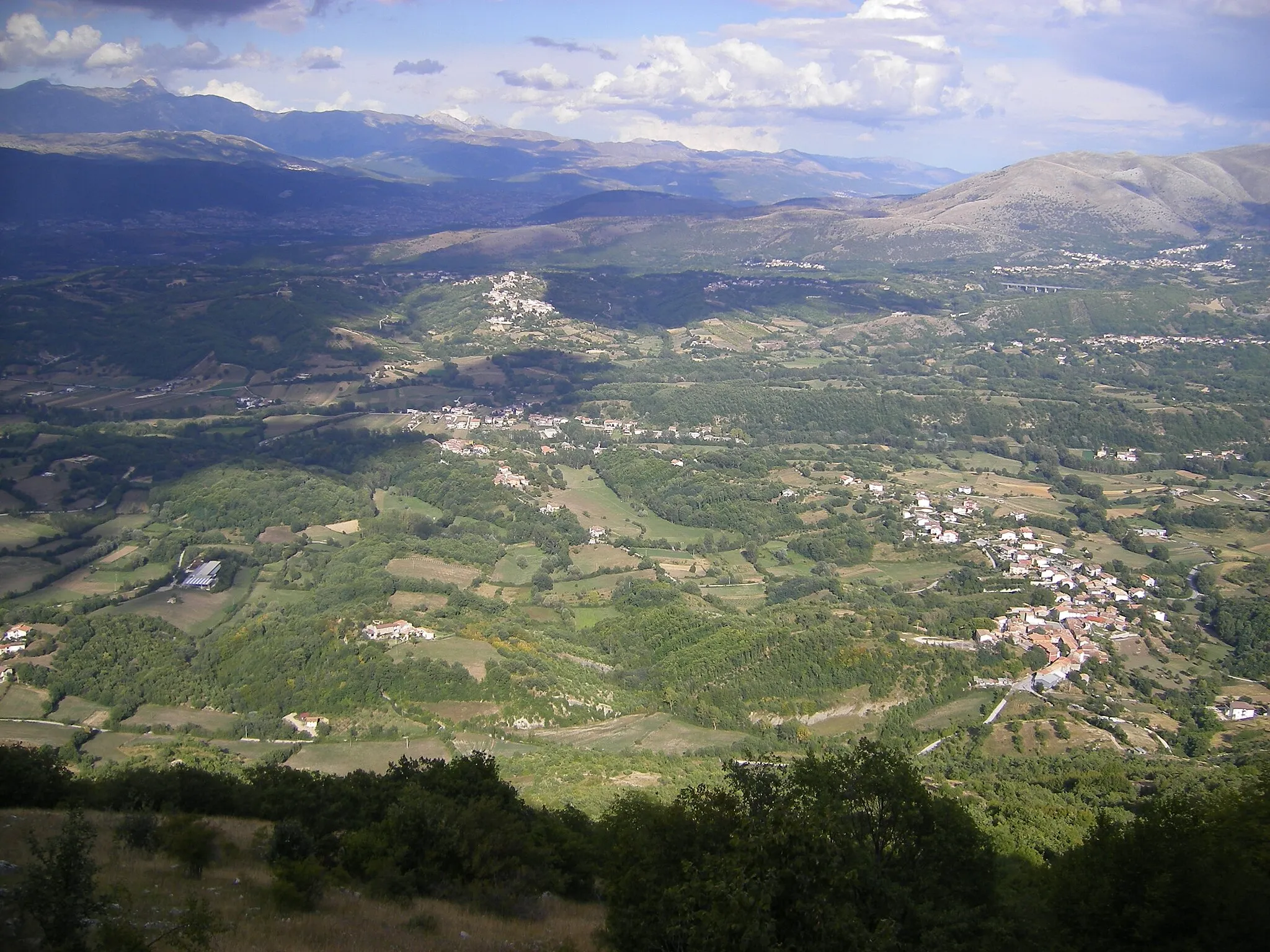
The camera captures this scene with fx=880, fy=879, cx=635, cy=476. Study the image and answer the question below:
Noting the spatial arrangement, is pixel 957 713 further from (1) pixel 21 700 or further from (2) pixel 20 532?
(2) pixel 20 532

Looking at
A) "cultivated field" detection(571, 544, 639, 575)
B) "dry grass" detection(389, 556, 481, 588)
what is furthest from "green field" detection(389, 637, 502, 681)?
"cultivated field" detection(571, 544, 639, 575)

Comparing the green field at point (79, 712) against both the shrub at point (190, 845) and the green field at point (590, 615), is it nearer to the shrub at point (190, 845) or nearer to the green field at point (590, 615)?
the green field at point (590, 615)

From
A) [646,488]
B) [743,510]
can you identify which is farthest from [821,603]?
[646,488]

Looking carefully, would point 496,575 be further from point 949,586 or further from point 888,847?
point 888,847

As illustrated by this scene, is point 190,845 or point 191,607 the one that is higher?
point 190,845

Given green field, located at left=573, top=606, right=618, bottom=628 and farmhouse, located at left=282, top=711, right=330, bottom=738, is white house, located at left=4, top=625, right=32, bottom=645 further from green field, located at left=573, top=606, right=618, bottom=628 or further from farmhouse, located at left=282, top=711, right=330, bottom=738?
green field, located at left=573, top=606, right=618, bottom=628

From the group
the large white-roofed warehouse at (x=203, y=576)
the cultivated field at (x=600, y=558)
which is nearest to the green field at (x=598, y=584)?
the cultivated field at (x=600, y=558)

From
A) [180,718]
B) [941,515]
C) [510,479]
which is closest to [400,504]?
[510,479]
